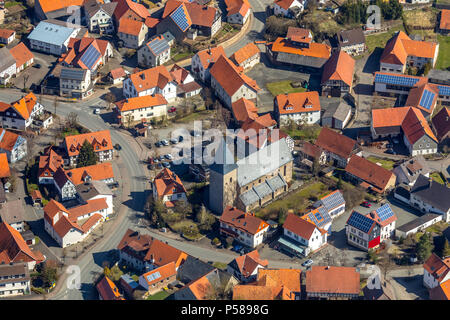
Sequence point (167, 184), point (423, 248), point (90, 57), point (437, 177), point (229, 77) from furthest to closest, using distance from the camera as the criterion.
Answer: point (90, 57), point (229, 77), point (437, 177), point (167, 184), point (423, 248)

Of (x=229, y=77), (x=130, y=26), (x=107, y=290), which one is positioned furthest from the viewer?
(x=130, y=26)

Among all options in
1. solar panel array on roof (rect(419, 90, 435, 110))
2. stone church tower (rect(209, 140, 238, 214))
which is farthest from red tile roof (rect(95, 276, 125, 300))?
solar panel array on roof (rect(419, 90, 435, 110))

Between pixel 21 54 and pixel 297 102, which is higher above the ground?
pixel 21 54

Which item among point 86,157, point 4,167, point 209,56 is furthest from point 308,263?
point 209,56

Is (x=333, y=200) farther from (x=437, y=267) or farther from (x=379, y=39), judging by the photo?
(x=379, y=39)

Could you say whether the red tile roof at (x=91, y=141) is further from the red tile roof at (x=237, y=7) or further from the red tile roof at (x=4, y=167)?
the red tile roof at (x=237, y=7)

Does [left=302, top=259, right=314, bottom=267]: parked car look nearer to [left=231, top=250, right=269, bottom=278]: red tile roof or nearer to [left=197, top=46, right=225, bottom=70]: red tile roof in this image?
[left=231, top=250, right=269, bottom=278]: red tile roof

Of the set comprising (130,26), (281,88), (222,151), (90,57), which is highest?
Result: (130,26)
